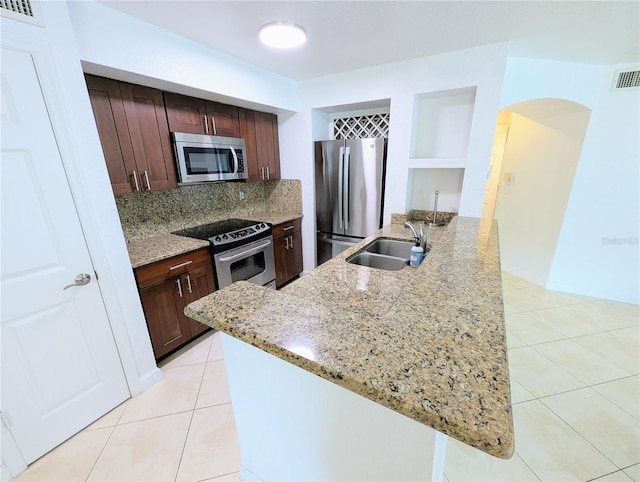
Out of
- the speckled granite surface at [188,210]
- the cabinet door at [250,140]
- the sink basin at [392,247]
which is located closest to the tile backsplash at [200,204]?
the speckled granite surface at [188,210]

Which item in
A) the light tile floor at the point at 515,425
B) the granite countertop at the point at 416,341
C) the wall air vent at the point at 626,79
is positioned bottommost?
the light tile floor at the point at 515,425

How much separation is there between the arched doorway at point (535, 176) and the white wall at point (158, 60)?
281 centimetres

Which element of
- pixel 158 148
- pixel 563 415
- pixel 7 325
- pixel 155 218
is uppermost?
pixel 158 148

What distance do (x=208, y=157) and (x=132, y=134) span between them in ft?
1.97

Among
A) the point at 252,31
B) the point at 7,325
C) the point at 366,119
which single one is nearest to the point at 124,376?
the point at 7,325

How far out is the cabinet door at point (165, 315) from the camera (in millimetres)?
1875

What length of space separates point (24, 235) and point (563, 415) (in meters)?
3.19

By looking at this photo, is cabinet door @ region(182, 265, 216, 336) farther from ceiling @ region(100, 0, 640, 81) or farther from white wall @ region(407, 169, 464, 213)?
white wall @ region(407, 169, 464, 213)

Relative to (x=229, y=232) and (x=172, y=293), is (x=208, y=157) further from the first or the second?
(x=172, y=293)

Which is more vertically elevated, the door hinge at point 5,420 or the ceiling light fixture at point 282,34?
the ceiling light fixture at point 282,34

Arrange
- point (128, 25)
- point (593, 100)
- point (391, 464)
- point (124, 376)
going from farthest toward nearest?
point (593, 100)
point (124, 376)
point (128, 25)
point (391, 464)

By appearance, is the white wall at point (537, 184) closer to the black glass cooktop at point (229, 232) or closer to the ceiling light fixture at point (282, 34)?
the ceiling light fixture at point (282, 34)

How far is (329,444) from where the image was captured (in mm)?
793

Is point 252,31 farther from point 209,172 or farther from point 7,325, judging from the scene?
point 7,325
